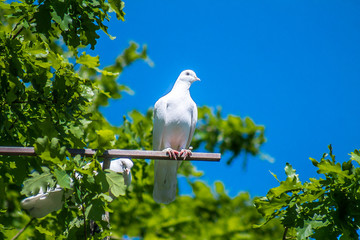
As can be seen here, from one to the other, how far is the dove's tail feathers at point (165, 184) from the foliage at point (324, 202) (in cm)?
162

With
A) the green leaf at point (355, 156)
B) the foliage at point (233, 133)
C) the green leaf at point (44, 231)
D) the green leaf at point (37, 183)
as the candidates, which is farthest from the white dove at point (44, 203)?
the foliage at point (233, 133)

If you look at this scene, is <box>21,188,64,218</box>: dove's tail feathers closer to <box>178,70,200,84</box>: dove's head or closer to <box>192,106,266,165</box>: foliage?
<box>178,70,200,84</box>: dove's head

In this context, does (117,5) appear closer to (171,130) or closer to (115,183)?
(171,130)

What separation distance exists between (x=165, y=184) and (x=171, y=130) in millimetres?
645

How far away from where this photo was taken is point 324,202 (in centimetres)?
401

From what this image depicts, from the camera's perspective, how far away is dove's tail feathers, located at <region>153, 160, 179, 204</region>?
5.61 meters

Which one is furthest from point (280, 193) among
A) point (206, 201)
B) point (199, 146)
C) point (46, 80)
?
point (206, 201)

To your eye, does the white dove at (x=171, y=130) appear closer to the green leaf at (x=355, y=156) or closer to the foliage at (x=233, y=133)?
the green leaf at (x=355, y=156)

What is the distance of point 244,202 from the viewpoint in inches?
415

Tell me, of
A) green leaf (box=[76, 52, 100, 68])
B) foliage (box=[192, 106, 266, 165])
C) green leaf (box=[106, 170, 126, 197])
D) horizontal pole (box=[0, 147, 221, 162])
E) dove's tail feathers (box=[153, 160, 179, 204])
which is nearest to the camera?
green leaf (box=[106, 170, 126, 197])

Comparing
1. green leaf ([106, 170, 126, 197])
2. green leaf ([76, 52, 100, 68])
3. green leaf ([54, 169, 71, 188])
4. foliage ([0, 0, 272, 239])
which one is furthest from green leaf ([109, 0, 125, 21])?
green leaf ([54, 169, 71, 188])

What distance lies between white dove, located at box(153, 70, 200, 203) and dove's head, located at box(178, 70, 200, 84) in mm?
69

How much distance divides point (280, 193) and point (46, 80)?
2.33m

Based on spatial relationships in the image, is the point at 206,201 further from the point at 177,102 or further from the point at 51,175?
the point at 51,175
